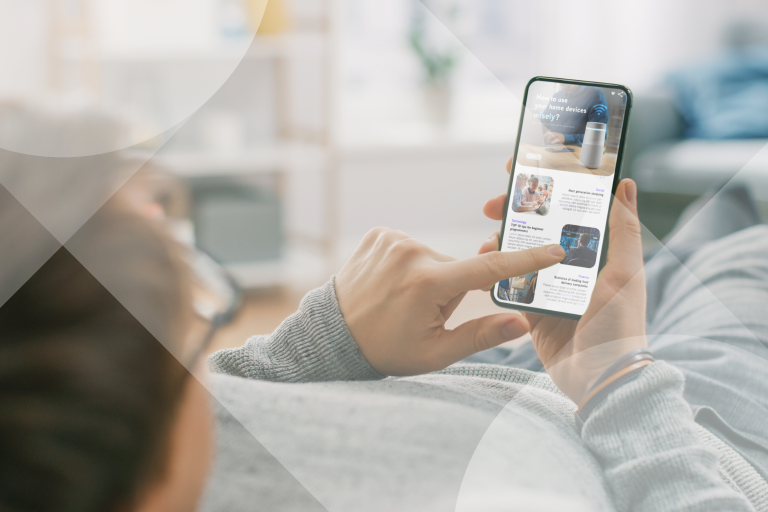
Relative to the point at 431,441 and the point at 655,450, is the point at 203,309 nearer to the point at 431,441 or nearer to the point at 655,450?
the point at 431,441

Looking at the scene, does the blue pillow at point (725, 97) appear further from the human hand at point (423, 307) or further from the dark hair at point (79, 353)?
the dark hair at point (79, 353)

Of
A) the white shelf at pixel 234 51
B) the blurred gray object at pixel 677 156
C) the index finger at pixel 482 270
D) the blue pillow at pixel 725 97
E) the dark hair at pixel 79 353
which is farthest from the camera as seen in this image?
the blue pillow at pixel 725 97

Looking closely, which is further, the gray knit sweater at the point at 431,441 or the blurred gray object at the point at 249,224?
the blurred gray object at the point at 249,224

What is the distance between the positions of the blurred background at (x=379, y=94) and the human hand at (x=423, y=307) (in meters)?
0.61

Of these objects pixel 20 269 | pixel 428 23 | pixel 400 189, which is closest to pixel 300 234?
pixel 400 189

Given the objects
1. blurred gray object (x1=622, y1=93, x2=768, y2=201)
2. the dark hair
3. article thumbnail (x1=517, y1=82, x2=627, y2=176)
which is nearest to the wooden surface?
article thumbnail (x1=517, y1=82, x2=627, y2=176)

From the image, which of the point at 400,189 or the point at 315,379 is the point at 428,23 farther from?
the point at 315,379

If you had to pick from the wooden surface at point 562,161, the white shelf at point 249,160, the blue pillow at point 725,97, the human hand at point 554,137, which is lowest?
the white shelf at point 249,160

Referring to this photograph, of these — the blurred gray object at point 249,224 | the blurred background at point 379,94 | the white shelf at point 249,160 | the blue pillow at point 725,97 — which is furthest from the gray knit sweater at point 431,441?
the blue pillow at point 725,97

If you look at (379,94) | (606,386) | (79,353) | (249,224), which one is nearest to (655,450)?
(606,386)

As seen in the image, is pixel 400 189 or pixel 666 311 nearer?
pixel 666 311

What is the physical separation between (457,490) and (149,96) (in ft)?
4.81

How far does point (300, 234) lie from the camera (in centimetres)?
182

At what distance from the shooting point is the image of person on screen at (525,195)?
1.22ft
